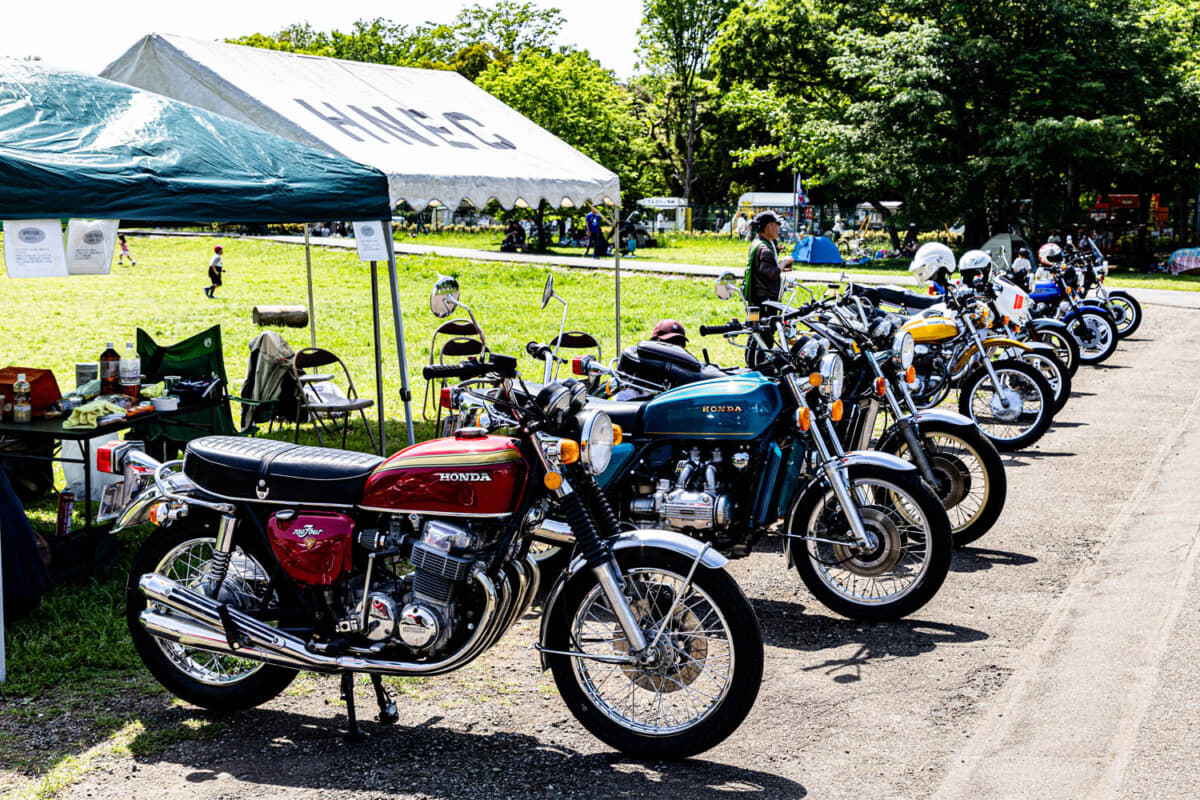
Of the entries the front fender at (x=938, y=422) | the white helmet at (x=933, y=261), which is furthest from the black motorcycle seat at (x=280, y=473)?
the white helmet at (x=933, y=261)

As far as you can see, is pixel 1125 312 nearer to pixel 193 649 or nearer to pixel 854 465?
pixel 854 465

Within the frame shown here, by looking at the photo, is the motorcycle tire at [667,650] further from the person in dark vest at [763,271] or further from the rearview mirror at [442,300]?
the person in dark vest at [763,271]

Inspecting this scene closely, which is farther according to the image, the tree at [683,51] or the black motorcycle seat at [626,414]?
the tree at [683,51]

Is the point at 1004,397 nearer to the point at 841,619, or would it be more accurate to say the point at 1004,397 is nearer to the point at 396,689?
the point at 841,619

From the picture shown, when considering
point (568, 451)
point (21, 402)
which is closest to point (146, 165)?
point (21, 402)

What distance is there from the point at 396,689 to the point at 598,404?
1.63 m

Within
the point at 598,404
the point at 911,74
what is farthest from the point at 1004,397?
the point at 911,74

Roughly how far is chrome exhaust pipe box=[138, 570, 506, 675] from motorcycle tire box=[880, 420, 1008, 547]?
10.8ft

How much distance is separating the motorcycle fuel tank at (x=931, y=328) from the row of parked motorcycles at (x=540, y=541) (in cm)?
351

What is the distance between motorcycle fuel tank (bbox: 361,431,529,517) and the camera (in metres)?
3.75

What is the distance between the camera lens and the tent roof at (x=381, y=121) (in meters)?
8.13

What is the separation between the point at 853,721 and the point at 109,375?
5082 millimetres

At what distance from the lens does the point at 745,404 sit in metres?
5.20

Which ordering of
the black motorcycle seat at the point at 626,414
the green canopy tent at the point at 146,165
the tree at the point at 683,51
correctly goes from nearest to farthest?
the green canopy tent at the point at 146,165
the black motorcycle seat at the point at 626,414
the tree at the point at 683,51
